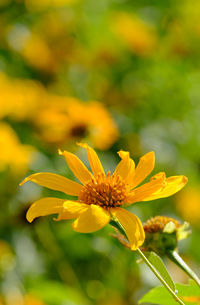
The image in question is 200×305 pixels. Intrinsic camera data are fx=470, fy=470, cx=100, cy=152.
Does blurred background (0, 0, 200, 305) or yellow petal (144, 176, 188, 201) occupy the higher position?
yellow petal (144, 176, 188, 201)

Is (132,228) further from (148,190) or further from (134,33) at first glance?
(134,33)

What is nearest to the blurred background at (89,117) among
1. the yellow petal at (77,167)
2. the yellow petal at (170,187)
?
the yellow petal at (77,167)

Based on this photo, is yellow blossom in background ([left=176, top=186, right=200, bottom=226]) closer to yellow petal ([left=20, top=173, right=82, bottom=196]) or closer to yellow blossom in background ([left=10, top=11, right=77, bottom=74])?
yellow blossom in background ([left=10, top=11, right=77, bottom=74])

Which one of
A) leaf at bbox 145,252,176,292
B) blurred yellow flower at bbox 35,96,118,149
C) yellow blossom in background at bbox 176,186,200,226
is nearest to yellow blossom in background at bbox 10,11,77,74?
blurred yellow flower at bbox 35,96,118,149

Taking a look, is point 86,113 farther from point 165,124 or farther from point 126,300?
point 126,300

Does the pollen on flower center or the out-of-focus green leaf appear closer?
the pollen on flower center

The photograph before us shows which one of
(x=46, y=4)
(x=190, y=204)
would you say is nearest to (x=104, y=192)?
(x=190, y=204)

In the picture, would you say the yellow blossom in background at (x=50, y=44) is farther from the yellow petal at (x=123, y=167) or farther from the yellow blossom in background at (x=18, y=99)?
the yellow petal at (x=123, y=167)

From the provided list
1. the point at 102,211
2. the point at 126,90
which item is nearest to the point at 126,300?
the point at 102,211
